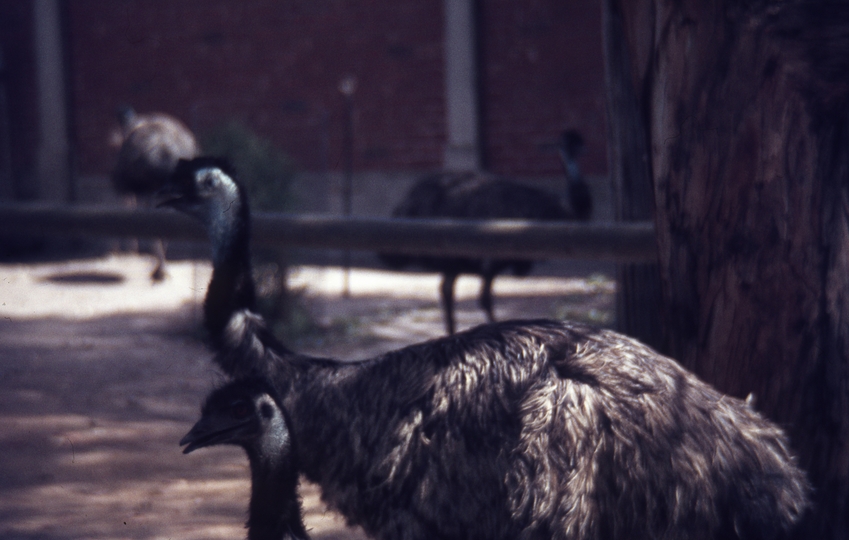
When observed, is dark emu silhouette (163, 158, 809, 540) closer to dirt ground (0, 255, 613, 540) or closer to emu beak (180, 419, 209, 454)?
emu beak (180, 419, 209, 454)

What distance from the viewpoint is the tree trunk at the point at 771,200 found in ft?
8.10

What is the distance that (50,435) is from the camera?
4219 millimetres

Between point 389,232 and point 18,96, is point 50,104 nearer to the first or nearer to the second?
point 18,96

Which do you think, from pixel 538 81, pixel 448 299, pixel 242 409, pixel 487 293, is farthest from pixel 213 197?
pixel 538 81

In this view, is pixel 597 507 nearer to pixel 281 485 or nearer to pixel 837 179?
pixel 281 485

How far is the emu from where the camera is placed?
249 cm

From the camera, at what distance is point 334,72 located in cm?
1186

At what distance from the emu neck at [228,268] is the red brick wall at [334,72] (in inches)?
255

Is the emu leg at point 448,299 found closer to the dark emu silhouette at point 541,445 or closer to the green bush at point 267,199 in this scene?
the green bush at point 267,199

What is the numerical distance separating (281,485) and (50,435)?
7.05 feet

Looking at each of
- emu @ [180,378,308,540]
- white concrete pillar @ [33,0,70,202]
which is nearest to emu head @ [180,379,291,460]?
emu @ [180,378,308,540]

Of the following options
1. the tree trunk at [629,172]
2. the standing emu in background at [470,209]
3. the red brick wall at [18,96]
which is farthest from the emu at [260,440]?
the red brick wall at [18,96]

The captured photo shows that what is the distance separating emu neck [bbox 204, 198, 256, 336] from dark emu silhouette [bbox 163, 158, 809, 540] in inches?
18.3

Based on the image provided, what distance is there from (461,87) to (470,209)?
4317mm
